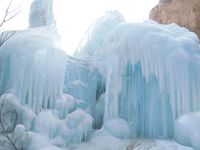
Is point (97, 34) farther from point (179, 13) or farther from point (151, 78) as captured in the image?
point (179, 13)

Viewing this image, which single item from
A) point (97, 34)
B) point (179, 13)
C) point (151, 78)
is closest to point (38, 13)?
point (97, 34)

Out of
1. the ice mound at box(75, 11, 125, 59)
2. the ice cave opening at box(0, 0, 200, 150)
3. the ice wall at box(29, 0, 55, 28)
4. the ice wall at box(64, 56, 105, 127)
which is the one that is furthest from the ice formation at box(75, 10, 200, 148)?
the ice wall at box(29, 0, 55, 28)

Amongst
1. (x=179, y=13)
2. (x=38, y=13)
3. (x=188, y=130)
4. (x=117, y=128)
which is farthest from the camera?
(x=179, y=13)

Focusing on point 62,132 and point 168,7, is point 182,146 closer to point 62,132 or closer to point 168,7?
point 62,132

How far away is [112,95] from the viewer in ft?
29.0

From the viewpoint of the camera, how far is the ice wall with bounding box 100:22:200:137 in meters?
8.34

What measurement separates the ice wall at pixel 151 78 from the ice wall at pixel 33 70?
4.20 ft

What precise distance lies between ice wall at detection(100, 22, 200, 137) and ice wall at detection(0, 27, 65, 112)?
1.28 meters

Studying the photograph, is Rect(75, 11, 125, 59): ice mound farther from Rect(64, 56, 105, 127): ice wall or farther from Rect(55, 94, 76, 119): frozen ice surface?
Rect(55, 94, 76, 119): frozen ice surface

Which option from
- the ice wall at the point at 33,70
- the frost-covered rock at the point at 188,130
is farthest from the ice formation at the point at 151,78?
the ice wall at the point at 33,70

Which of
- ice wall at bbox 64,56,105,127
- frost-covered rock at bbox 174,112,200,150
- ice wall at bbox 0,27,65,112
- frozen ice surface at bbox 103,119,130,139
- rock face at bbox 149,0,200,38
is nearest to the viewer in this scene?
frost-covered rock at bbox 174,112,200,150

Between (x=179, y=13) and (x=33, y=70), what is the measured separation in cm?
861

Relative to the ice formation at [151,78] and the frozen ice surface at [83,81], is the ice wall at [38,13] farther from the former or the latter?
the ice formation at [151,78]

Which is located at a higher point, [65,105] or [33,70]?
[33,70]
